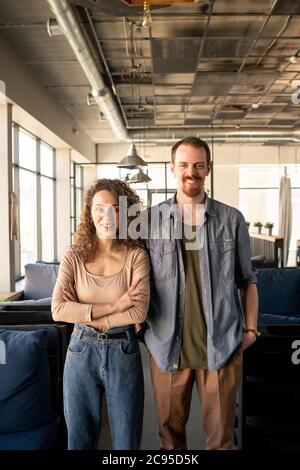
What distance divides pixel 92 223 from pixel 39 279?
3111 mm

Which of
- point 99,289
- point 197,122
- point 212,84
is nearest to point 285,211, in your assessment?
point 197,122

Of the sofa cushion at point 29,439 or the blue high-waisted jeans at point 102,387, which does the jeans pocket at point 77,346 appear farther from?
the sofa cushion at point 29,439

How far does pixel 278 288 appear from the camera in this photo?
12.9 ft

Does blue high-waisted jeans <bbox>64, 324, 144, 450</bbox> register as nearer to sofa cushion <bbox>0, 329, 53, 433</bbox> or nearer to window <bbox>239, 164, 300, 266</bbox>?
sofa cushion <bbox>0, 329, 53, 433</bbox>

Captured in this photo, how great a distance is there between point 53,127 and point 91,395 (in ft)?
21.4

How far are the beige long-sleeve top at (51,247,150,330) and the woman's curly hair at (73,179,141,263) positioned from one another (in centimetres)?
3

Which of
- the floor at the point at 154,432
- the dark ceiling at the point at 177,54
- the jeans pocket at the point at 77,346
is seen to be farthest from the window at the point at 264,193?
the jeans pocket at the point at 77,346

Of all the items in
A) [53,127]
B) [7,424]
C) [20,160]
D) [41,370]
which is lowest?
[7,424]

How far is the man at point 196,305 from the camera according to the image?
185 cm

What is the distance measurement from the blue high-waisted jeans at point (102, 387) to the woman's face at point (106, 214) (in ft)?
1.20

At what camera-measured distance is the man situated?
1.85m

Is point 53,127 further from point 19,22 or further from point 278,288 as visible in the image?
point 278,288

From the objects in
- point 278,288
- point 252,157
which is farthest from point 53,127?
point 252,157

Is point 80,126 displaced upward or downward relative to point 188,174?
upward
